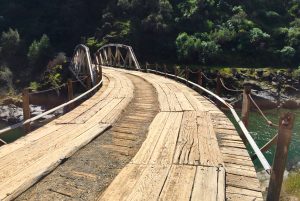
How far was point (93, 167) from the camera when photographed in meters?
4.93

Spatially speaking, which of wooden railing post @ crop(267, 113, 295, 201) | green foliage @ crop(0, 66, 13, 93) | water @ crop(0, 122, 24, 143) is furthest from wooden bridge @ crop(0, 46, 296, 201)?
green foliage @ crop(0, 66, 13, 93)

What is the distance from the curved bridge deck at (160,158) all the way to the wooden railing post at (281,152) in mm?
381

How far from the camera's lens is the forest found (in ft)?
160

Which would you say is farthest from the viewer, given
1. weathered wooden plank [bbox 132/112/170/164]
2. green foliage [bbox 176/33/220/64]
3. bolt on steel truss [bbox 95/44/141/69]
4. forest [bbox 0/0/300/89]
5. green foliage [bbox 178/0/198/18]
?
green foliage [bbox 178/0/198/18]

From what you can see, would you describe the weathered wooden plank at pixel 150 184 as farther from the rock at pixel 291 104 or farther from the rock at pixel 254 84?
the rock at pixel 254 84

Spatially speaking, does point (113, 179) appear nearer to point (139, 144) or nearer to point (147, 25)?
point (139, 144)

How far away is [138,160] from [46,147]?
179 cm

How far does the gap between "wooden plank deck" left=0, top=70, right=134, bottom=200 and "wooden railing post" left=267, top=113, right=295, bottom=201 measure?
10.5 ft

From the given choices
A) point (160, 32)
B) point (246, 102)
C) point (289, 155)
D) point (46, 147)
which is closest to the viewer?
point (46, 147)

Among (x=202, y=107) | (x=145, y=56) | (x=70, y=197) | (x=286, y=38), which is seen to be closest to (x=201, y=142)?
(x=70, y=197)

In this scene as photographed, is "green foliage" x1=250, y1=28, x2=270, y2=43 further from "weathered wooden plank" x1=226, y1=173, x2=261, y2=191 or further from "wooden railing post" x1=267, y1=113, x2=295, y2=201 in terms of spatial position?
"weathered wooden plank" x1=226, y1=173, x2=261, y2=191

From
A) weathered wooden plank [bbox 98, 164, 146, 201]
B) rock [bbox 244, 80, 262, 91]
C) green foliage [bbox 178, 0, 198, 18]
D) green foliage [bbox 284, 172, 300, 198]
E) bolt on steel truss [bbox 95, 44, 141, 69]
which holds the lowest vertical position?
green foliage [bbox 284, 172, 300, 198]

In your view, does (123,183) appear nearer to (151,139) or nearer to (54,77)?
(151,139)

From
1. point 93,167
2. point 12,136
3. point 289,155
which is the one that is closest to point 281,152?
point 93,167
